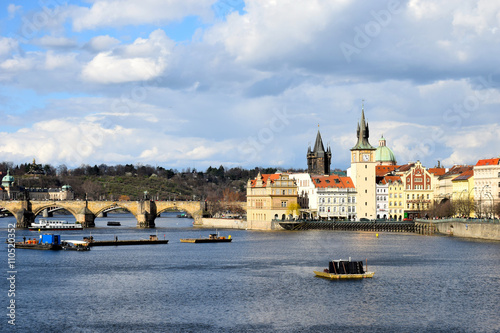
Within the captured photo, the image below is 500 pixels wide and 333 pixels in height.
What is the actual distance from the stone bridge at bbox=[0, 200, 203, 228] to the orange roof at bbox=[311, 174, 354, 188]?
91.6 feet

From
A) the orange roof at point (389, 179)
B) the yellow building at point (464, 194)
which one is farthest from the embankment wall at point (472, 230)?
the orange roof at point (389, 179)

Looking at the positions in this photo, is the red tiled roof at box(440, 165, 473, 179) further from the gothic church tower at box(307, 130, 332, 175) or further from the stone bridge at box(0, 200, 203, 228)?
the stone bridge at box(0, 200, 203, 228)

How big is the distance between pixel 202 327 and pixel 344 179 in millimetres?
116486

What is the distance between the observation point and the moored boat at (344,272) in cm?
6588

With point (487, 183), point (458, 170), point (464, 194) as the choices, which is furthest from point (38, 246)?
point (458, 170)

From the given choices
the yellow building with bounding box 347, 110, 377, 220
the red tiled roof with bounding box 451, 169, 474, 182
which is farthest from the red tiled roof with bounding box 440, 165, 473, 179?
the yellow building with bounding box 347, 110, 377, 220

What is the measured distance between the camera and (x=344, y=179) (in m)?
161

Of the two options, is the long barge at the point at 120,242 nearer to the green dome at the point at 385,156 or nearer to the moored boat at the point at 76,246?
the moored boat at the point at 76,246

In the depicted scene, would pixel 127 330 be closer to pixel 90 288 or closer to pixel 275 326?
pixel 275 326

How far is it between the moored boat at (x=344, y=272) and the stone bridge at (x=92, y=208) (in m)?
103

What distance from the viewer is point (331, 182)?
521 feet

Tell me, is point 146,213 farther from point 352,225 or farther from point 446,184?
point 446,184

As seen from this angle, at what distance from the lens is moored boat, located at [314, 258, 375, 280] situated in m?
65.9

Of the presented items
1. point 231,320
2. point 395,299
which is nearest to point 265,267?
point 395,299
